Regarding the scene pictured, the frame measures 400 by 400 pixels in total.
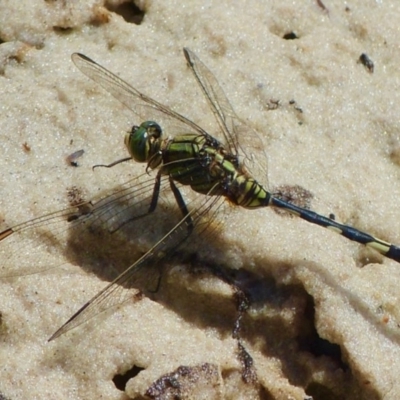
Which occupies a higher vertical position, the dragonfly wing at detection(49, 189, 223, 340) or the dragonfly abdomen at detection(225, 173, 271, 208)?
the dragonfly abdomen at detection(225, 173, 271, 208)

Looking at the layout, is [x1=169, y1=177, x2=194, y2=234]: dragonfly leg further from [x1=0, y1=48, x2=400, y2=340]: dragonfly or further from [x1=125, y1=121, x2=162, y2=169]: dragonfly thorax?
[x1=125, y1=121, x2=162, y2=169]: dragonfly thorax

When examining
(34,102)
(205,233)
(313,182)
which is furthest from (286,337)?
(34,102)

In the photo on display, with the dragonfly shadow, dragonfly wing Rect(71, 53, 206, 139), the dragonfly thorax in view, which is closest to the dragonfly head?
the dragonfly thorax

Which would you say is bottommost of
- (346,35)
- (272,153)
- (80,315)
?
(80,315)

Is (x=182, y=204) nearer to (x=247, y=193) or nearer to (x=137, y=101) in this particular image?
(x=247, y=193)

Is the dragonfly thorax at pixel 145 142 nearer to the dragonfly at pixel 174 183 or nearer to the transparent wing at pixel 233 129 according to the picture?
the dragonfly at pixel 174 183

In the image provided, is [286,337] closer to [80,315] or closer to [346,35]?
[80,315]
